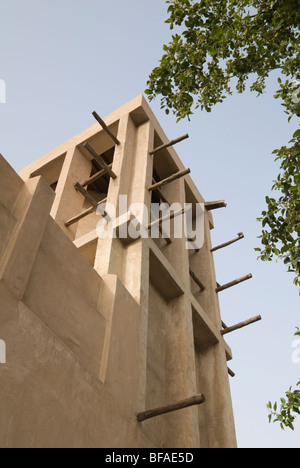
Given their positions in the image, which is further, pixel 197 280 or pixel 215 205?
pixel 215 205

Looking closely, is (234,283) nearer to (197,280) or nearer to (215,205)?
(197,280)

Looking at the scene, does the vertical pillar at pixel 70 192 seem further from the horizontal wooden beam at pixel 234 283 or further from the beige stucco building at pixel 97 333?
the horizontal wooden beam at pixel 234 283

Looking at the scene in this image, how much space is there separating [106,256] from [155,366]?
1.95 metres

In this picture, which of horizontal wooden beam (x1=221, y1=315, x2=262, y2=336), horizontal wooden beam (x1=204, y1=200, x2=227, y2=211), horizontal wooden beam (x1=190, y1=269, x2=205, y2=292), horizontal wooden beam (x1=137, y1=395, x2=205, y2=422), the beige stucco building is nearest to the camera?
the beige stucco building

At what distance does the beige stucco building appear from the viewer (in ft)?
12.7

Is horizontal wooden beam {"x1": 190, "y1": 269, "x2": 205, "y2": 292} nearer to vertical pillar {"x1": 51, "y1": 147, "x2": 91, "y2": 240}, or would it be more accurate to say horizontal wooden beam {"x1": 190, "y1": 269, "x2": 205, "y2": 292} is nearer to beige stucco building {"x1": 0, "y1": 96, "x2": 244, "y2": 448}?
beige stucco building {"x1": 0, "y1": 96, "x2": 244, "y2": 448}

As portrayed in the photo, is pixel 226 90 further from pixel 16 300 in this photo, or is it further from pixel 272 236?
pixel 16 300

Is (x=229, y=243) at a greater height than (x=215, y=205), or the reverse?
(x=215, y=205)

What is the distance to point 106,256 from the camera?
671cm

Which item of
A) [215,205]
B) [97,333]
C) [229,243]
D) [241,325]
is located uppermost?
[215,205]

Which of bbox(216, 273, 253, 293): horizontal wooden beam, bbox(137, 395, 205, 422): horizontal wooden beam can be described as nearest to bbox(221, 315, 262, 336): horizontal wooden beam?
bbox(216, 273, 253, 293): horizontal wooden beam

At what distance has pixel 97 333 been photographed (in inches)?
205

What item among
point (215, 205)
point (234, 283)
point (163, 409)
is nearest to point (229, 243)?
point (215, 205)
